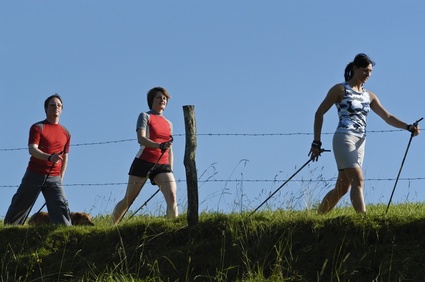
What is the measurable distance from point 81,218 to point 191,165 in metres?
2.05

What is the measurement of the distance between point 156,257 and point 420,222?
2934 mm

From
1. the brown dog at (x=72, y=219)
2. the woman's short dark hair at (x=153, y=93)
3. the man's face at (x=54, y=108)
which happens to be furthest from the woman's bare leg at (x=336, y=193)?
the man's face at (x=54, y=108)

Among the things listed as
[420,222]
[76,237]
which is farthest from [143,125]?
[420,222]

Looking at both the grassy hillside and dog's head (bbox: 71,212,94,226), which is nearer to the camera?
the grassy hillside

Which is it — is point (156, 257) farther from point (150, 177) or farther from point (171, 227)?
point (150, 177)

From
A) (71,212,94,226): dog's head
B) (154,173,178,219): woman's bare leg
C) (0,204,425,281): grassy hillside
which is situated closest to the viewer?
(0,204,425,281): grassy hillside

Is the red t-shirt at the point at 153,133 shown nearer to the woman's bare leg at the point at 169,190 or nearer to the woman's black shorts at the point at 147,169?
the woman's black shorts at the point at 147,169

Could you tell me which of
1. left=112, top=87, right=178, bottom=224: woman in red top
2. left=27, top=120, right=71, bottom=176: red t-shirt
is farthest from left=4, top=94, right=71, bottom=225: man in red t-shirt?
left=112, top=87, right=178, bottom=224: woman in red top

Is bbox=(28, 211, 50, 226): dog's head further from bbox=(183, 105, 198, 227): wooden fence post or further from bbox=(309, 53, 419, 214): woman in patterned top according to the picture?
bbox=(309, 53, 419, 214): woman in patterned top

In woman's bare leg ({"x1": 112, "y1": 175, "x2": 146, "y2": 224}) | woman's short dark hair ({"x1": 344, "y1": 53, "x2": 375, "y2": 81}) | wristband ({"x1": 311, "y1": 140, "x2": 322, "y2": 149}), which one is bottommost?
woman's bare leg ({"x1": 112, "y1": 175, "x2": 146, "y2": 224})

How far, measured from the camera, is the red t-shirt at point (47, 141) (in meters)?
14.4

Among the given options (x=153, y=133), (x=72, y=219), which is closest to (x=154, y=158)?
(x=153, y=133)

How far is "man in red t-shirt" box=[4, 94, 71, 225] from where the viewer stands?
1439 cm

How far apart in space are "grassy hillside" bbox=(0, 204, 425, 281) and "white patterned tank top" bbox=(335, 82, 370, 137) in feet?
3.10
